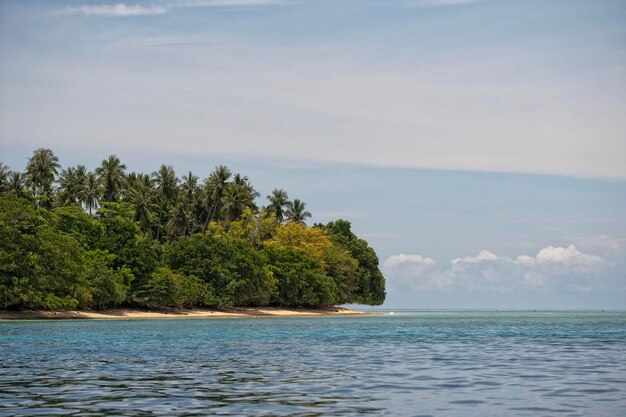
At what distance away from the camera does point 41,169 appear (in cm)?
12669

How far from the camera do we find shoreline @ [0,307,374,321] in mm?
80062

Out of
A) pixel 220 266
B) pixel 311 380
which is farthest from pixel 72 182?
pixel 311 380

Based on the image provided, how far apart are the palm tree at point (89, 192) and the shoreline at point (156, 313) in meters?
30.9

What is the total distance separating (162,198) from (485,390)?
12332 cm

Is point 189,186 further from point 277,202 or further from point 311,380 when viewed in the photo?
point 311,380

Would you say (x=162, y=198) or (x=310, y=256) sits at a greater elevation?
(x=162, y=198)

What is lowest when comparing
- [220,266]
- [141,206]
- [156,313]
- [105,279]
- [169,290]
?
[156,313]

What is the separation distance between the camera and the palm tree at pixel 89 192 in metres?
129

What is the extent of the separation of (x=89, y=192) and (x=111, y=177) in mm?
4167

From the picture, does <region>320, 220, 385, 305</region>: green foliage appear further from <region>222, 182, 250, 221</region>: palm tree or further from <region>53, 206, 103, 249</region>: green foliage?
<region>53, 206, 103, 249</region>: green foliage

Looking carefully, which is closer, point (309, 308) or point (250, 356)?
point (250, 356)

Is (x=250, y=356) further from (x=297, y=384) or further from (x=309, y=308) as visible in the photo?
(x=309, y=308)

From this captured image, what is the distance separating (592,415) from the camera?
664 inches

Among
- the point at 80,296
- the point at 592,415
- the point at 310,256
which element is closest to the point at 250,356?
the point at 592,415
